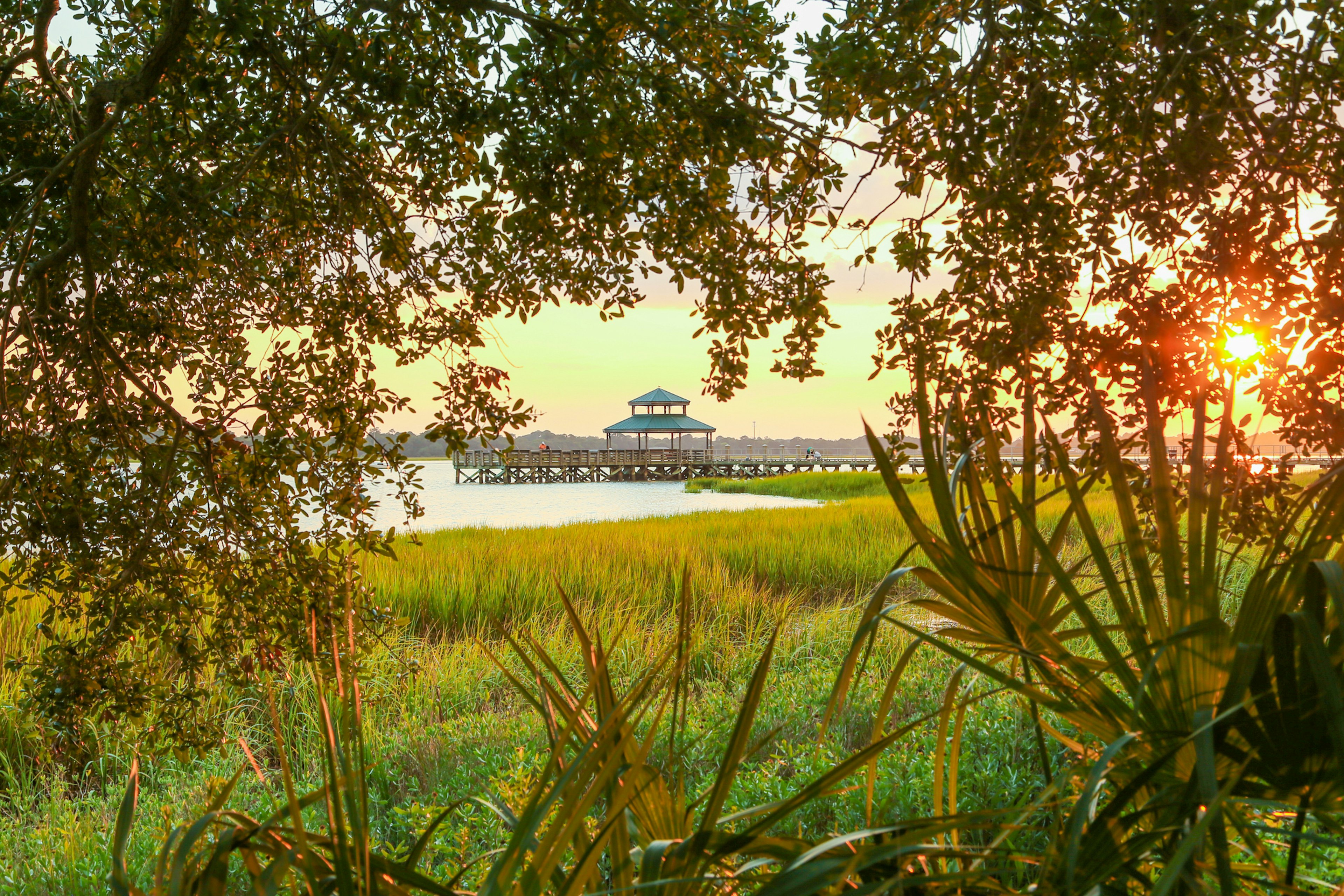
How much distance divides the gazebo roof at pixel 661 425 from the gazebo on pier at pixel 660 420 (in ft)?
0.06

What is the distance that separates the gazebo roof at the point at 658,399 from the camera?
43375 millimetres

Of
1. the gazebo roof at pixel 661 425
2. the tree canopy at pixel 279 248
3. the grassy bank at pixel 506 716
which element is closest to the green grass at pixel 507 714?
the grassy bank at pixel 506 716

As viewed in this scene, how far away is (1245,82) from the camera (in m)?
2.50

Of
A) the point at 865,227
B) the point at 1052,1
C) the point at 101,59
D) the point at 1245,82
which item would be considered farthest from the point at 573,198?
the point at 101,59

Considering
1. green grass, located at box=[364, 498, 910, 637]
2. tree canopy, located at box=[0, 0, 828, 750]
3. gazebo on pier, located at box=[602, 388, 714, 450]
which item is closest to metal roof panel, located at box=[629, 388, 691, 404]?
gazebo on pier, located at box=[602, 388, 714, 450]

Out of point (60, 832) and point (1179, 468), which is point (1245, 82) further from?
point (60, 832)

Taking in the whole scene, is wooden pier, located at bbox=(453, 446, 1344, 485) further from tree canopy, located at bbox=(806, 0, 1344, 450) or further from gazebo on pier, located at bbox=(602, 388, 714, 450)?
tree canopy, located at bbox=(806, 0, 1344, 450)

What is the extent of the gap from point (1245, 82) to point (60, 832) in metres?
4.79

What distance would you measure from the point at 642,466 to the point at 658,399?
4.61 metres

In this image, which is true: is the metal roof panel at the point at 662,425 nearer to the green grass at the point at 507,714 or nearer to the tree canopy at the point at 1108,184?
the green grass at the point at 507,714

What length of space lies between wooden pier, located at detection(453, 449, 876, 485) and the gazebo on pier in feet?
4.65

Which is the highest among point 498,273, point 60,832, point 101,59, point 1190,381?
point 101,59

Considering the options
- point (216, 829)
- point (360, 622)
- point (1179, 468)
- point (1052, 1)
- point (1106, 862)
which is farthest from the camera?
point (360, 622)

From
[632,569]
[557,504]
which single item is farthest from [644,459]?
[632,569]
